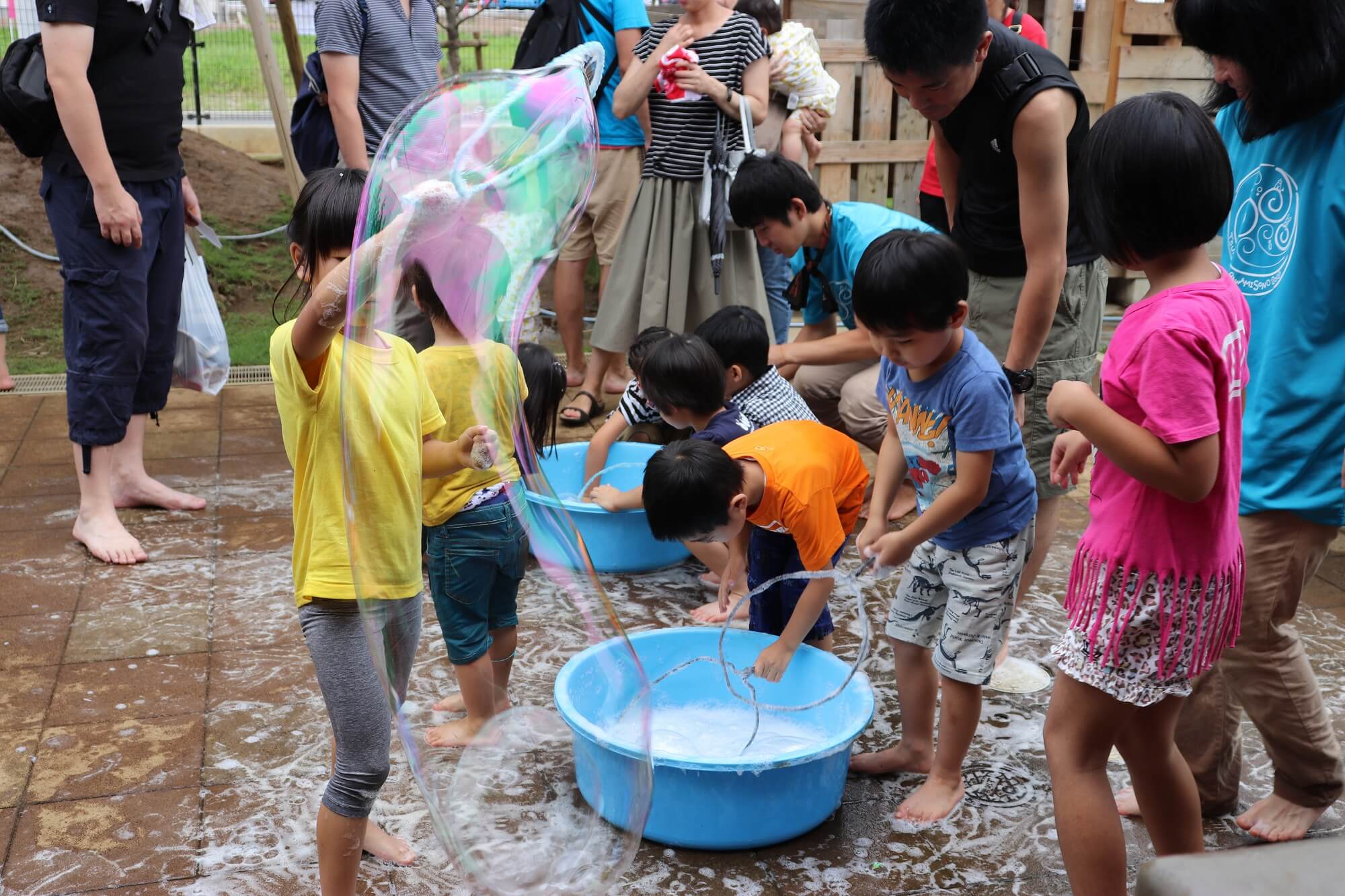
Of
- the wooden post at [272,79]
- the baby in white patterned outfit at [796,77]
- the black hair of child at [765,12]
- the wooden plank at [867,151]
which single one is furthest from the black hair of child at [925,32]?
the wooden plank at [867,151]

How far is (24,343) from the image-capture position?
6727 mm

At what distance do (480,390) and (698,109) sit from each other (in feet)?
10.1

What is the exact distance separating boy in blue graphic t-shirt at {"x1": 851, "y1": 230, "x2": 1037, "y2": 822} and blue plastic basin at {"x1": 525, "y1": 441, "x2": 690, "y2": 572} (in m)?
1.20

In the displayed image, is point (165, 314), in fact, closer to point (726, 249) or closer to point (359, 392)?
point (726, 249)

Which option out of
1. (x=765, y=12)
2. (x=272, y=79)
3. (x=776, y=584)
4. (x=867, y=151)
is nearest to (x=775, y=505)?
(x=776, y=584)

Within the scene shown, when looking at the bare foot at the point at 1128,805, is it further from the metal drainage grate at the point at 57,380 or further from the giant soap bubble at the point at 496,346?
the metal drainage grate at the point at 57,380

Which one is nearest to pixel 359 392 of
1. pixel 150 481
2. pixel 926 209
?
pixel 150 481

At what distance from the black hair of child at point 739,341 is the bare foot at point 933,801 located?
137cm

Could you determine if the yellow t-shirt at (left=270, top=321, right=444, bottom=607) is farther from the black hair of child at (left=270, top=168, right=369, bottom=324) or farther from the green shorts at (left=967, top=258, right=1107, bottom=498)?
the green shorts at (left=967, top=258, right=1107, bottom=498)

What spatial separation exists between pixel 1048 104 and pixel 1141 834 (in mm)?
1555

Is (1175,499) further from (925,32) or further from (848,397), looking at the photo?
(848,397)

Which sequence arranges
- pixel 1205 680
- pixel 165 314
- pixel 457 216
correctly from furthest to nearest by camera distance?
pixel 165 314
pixel 1205 680
pixel 457 216

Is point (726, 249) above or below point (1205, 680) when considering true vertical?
above

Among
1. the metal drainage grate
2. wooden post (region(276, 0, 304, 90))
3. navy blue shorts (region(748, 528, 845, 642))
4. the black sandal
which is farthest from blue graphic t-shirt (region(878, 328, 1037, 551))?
wooden post (region(276, 0, 304, 90))
